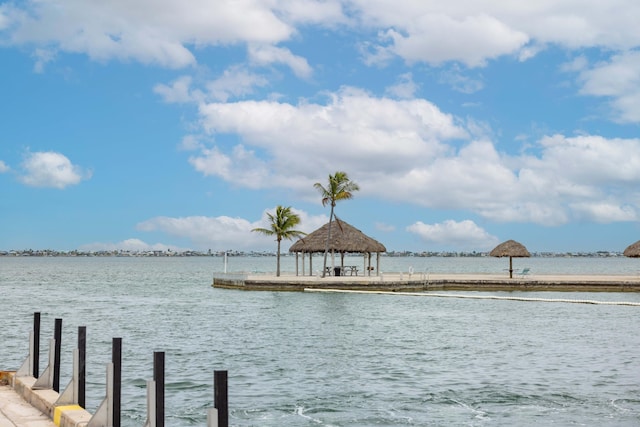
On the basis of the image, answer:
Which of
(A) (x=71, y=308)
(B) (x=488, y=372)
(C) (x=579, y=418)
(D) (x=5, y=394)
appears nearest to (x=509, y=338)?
(B) (x=488, y=372)

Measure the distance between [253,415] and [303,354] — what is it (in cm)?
834

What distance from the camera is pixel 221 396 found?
6281mm

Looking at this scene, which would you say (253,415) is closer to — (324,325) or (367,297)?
(324,325)

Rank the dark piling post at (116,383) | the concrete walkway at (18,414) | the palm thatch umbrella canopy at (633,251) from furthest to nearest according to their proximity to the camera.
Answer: the palm thatch umbrella canopy at (633,251)
the concrete walkway at (18,414)
the dark piling post at (116,383)

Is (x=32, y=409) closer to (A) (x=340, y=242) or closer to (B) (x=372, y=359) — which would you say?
(B) (x=372, y=359)

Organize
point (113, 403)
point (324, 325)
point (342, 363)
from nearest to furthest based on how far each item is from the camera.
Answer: point (113, 403) → point (342, 363) → point (324, 325)

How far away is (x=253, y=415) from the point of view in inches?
567

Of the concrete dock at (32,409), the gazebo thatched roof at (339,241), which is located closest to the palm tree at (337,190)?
the gazebo thatched roof at (339,241)

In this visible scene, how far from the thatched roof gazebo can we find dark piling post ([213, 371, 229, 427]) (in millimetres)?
45975

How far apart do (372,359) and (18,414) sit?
1309 cm

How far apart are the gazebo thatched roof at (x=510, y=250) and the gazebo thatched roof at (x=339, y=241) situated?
858cm

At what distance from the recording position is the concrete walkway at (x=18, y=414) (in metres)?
9.32

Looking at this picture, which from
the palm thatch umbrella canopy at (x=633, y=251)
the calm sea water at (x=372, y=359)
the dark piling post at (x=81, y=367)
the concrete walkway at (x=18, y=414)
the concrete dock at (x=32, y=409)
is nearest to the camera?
the concrete dock at (x=32, y=409)

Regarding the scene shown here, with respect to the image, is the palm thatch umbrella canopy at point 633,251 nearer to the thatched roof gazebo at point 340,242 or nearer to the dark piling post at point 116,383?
the thatched roof gazebo at point 340,242
